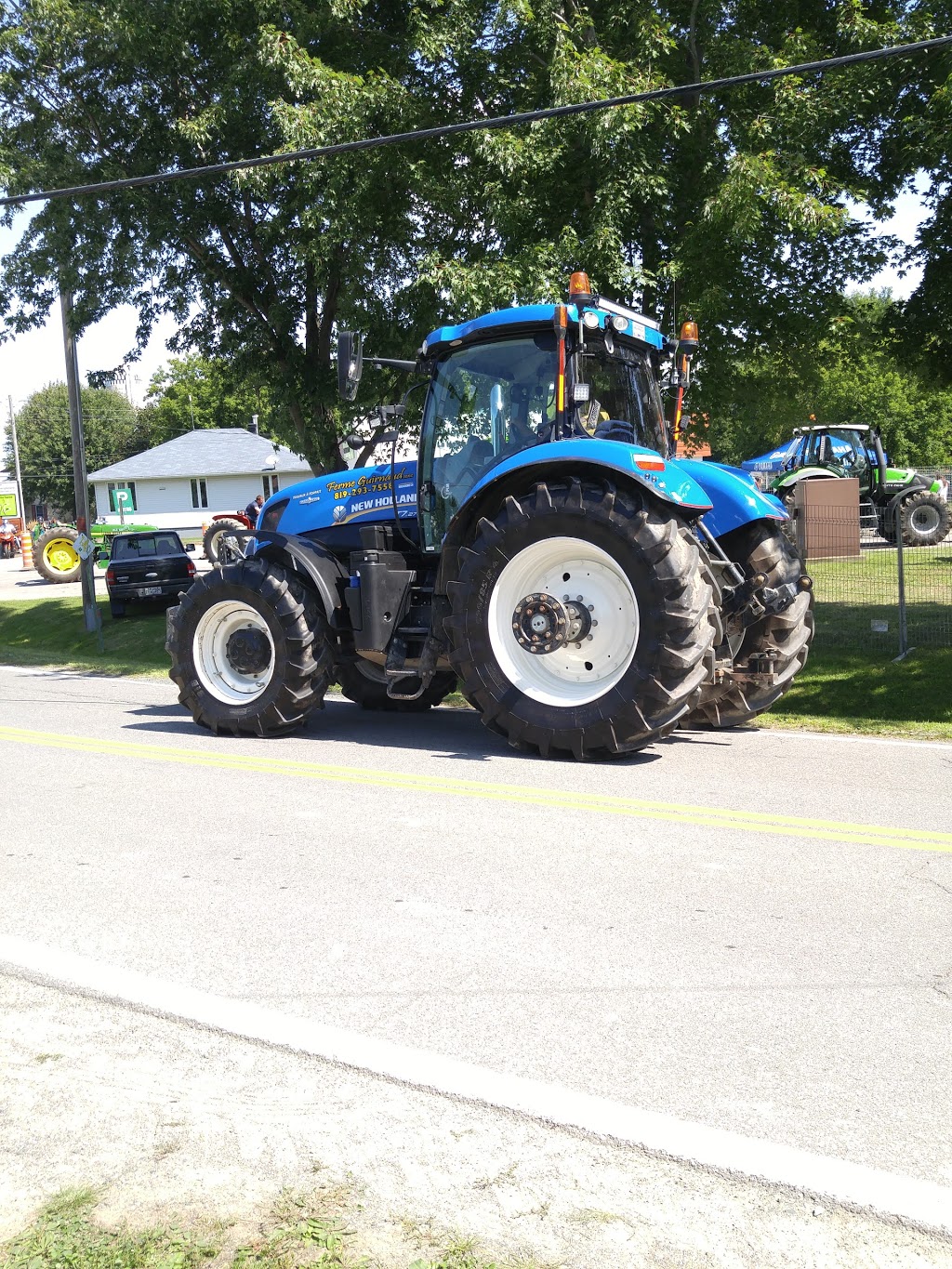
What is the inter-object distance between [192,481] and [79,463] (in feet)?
127

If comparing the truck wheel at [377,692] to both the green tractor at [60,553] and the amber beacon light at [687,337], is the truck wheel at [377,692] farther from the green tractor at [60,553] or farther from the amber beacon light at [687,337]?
the green tractor at [60,553]

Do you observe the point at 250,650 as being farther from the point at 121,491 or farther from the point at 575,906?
the point at 121,491

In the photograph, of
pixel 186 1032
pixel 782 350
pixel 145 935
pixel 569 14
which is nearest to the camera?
pixel 186 1032

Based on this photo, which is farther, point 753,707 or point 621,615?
point 753,707

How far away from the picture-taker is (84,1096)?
11.8ft

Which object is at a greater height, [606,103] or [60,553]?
[606,103]

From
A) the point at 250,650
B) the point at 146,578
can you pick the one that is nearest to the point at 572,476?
the point at 250,650

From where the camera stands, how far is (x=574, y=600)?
8.20 meters

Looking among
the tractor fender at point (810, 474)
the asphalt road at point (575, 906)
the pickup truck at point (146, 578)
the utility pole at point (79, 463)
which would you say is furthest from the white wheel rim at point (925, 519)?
the asphalt road at point (575, 906)

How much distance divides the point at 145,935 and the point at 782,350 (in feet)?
38.7

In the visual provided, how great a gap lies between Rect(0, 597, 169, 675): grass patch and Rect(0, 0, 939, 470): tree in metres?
4.18

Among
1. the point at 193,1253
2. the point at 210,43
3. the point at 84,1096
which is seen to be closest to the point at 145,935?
the point at 84,1096

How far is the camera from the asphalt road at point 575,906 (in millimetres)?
3650

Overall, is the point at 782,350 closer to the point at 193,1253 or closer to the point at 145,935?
the point at 145,935
